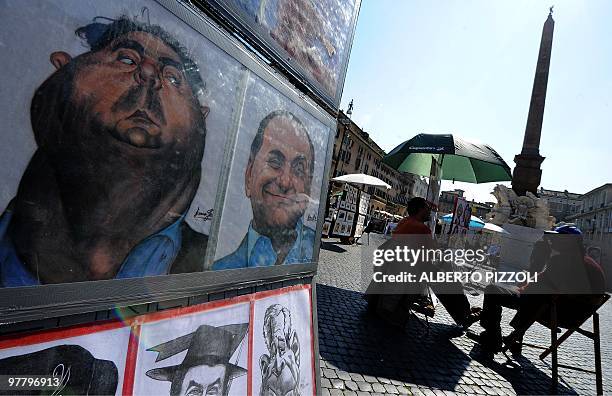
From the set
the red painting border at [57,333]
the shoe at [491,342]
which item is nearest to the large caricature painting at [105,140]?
the red painting border at [57,333]

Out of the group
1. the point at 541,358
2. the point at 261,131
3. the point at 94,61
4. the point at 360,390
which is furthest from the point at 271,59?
the point at 541,358

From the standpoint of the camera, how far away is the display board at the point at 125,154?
0.78 meters

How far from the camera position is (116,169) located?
97 cm

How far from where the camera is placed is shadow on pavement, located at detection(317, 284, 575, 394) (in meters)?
3.58

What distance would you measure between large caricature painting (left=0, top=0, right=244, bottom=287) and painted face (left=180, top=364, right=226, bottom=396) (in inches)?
15.5

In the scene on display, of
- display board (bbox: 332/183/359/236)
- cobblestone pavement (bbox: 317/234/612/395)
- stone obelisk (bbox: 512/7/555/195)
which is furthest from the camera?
stone obelisk (bbox: 512/7/555/195)

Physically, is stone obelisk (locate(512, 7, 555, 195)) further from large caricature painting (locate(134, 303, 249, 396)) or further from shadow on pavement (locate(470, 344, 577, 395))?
large caricature painting (locate(134, 303, 249, 396))

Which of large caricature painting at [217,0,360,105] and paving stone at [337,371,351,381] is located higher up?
large caricature painting at [217,0,360,105]

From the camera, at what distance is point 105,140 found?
93 cm

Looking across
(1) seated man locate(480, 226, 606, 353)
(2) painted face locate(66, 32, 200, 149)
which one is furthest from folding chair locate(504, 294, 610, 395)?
(2) painted face locate(66, 32, 200, 149)

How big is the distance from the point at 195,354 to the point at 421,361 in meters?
3.66

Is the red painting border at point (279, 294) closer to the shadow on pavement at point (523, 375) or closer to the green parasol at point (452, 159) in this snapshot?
the shadow on pavement at point (523, 375)

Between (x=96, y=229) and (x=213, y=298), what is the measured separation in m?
0.59

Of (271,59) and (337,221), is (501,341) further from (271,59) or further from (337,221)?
(337,221)
